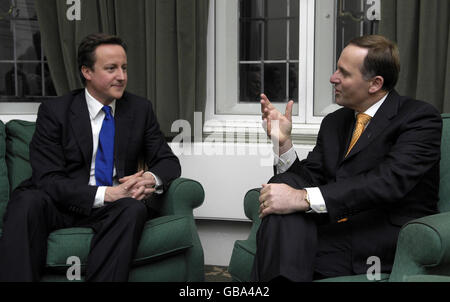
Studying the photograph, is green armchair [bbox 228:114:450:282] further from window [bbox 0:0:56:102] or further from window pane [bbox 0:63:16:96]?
window pane [bbox 0:63:16:96]

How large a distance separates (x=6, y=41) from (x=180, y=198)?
2102mm

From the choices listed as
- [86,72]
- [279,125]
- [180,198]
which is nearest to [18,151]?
[86,72]

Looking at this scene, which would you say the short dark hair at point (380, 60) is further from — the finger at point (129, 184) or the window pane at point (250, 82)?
the window pane at point (250, 82)

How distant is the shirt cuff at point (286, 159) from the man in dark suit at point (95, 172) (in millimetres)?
594

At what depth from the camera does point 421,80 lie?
2840mm

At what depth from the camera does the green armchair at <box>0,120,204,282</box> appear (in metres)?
2.19

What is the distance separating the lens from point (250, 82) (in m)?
3.52

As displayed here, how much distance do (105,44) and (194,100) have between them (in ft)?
2.59

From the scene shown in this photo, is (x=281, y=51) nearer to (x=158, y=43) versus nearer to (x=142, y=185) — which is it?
(x=158, y=43)

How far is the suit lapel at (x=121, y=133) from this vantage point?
8.41 feet

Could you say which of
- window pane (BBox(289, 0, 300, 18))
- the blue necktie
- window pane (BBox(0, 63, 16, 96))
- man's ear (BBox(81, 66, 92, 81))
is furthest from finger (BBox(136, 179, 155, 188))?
window pane (BBox(0, 63, 16, 96))

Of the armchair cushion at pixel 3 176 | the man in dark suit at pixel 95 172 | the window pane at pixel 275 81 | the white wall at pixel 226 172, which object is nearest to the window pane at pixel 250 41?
the window pane at pixel 275 81
